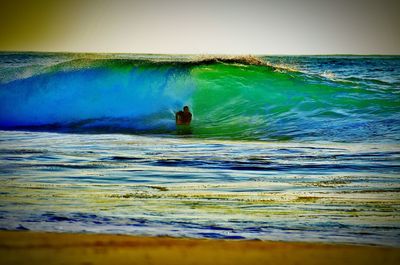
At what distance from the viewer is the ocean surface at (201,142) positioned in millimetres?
2697

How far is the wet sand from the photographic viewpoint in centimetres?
198

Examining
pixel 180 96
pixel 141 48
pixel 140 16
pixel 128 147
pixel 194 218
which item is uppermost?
pixel 140 16

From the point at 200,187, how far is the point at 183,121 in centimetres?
66

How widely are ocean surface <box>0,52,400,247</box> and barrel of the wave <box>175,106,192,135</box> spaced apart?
0.02 metres

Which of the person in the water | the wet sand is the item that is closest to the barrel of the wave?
the person in the water

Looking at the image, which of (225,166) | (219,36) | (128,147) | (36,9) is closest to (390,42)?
(219,36)

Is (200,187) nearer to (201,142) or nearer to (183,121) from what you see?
(201,142)

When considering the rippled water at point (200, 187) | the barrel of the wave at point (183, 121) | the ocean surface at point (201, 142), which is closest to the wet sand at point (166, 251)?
the rippled water at point (200, 187)

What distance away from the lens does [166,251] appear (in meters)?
2.08

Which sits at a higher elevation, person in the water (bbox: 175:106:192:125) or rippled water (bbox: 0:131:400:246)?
person in the water (bbox: 175:106:192:125)

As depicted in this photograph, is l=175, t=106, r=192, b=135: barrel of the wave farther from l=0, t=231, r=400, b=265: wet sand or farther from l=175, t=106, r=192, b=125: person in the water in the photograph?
l=0, t=231, r=400, b=265: wet sand

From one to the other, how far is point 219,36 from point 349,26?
0.84 metres

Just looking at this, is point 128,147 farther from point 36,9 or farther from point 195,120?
point 36,9

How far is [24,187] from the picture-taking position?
3027mm
